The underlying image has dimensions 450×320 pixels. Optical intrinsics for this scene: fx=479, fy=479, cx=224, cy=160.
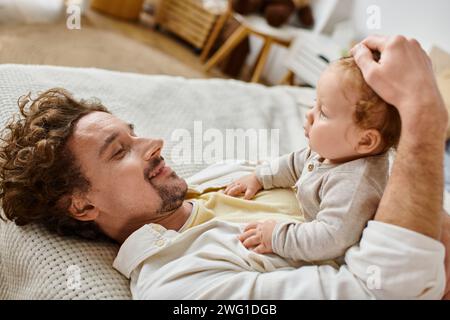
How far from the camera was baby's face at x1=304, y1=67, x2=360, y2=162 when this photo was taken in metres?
0.93

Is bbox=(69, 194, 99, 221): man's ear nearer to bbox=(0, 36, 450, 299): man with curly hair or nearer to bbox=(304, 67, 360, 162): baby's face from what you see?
bbox=(0, 36, 450, 299): man with curly hair

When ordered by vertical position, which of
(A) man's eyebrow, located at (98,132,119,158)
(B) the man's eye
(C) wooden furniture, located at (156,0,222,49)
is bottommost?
(C) wooden furniture, located at (156,0,222,49)

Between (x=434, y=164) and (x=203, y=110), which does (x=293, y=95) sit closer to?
(x=203, y=110)

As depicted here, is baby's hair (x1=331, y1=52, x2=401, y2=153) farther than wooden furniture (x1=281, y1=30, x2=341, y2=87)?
No

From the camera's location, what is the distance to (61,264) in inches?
41.9

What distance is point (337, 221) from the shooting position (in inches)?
36.0

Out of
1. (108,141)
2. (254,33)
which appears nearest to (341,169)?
(108,141)

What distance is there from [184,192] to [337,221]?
1.33 ft

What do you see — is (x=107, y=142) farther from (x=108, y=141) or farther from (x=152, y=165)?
(x=152, y=165)

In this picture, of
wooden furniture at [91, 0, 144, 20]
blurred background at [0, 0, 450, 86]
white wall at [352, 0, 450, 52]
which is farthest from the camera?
wooden furniture at [91, 0, 144, 20]

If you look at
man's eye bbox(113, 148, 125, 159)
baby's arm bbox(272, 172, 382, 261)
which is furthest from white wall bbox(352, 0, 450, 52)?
man's eye bbox(113, 148, 125, 159)

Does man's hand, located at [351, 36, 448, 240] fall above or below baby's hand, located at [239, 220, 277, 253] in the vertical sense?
above

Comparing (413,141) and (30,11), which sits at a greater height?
(413,141)

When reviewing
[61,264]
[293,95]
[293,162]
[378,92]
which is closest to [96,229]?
[61,264]
